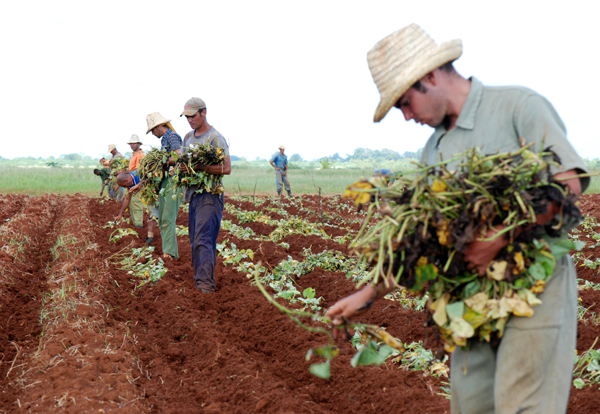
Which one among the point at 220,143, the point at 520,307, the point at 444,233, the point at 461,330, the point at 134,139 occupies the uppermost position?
the point at 134,139

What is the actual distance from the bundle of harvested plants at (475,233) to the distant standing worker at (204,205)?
13.4ft

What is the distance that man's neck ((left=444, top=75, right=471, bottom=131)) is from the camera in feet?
7.00

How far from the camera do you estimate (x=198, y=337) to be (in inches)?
195

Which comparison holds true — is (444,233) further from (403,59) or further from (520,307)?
(403,59)

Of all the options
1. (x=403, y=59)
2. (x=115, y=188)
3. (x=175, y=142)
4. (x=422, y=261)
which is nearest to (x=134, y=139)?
(x=175, y=142)

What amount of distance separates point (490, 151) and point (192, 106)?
441cm

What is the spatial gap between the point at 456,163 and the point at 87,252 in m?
7.53

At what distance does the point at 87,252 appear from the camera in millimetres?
8461

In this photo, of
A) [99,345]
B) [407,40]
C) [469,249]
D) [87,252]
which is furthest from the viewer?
[87,252]

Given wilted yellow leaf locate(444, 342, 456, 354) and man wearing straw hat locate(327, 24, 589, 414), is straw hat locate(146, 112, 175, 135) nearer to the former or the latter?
man wearing straw hat locate(327, 24, 589, 414)

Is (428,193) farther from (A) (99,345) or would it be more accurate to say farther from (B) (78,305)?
(B) (78,305)

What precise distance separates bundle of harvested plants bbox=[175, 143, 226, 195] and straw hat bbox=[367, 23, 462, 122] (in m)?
3.95

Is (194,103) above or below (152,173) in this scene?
above

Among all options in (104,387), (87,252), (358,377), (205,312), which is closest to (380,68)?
(358,377)
